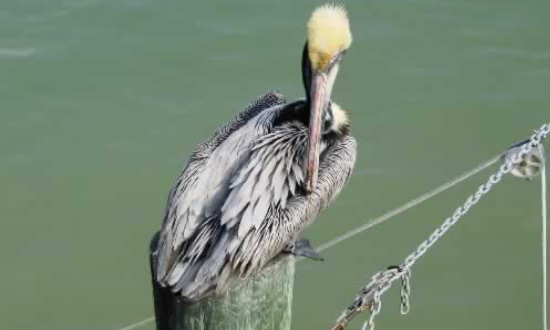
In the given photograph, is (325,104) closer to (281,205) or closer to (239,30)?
(281,205)

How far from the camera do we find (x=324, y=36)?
377 cm

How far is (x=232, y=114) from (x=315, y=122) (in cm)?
278

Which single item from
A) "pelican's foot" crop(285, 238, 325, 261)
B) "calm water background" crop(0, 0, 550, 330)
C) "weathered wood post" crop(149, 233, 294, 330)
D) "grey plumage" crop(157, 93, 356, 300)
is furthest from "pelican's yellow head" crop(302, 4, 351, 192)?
"calm water background" crop(0, 0, 550, 330)

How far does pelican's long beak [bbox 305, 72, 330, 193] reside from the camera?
3471 mm

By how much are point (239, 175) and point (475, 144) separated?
3.05m

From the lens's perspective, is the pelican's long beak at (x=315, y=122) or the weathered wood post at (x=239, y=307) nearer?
the weathered wood post at (x=239, y=307)

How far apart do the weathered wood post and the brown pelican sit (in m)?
0.04

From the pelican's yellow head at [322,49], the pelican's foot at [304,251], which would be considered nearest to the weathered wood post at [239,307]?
the pelican's foot at [304,251]

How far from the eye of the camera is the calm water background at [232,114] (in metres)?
5.21

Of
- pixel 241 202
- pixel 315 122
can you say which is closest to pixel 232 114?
pixel 315 122

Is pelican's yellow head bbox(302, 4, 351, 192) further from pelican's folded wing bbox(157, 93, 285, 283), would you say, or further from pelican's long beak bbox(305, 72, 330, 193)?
pelican's folded wing bbox(157, 93, 285, 283)

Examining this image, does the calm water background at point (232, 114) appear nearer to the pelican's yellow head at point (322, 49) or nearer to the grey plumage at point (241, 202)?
the grey plumage at point (241, 202)

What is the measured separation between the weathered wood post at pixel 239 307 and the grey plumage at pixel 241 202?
0.14 feet

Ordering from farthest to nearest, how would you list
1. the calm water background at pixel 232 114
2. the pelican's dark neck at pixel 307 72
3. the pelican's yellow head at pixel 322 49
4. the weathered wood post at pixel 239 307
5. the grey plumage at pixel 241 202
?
1. the calm water background at pixel 232 114
2. the pelican's dark neck at pixel 307 72
3. the pelican's yellow head at pixel 322 49
4. the grey plumage at pixel 241 202
5. the weathered wood post at pixel 239 307
